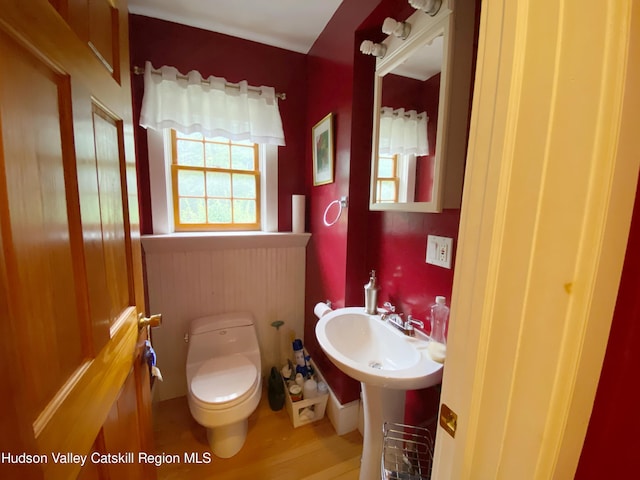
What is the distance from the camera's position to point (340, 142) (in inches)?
57.9

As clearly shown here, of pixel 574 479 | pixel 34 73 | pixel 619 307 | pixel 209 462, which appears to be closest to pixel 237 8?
pixel 34 73

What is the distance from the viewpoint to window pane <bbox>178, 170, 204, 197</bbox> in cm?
175

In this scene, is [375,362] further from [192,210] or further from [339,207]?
[192,210]

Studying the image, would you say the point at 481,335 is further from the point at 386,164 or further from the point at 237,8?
the point at 237,8

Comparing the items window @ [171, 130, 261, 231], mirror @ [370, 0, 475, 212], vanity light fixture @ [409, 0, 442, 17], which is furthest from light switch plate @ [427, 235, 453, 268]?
window @ [171, 130, 261, 231]

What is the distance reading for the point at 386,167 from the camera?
1244mm

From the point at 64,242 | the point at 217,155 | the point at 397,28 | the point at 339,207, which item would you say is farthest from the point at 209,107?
the point at 64,242

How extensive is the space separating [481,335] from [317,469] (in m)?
1.46

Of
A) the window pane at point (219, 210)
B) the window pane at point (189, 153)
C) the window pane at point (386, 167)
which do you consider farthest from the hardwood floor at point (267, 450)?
the window pane at point (189, 153)

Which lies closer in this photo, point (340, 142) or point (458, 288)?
point (458, 288)

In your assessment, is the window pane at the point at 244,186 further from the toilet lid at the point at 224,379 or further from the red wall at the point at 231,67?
the toilet lid at the point at 224,379

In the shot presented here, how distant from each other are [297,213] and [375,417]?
1299mm

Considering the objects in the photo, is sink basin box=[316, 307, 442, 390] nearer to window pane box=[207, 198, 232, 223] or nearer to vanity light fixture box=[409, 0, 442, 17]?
window pane box=[207, 198, 232, 223]

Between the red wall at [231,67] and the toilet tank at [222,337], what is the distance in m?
0.70
